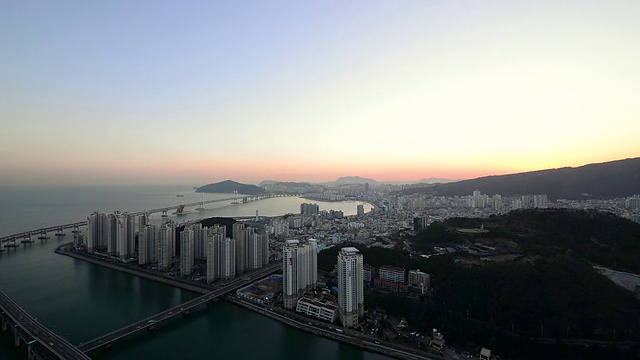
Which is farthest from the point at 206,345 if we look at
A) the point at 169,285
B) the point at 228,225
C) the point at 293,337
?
the point at 228,225

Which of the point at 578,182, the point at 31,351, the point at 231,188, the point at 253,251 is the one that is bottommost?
the point at 31,351

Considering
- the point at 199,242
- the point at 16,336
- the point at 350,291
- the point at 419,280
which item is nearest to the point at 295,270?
the point at 350,291

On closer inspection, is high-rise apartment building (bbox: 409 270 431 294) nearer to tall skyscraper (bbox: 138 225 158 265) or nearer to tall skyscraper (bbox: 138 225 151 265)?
tall skyscraper (bbox: 138 225 158 265)

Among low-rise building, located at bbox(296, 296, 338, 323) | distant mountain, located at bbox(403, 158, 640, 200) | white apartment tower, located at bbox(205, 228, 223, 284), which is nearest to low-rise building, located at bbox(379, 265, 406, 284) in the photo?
low-rise building, located at bbox(296, 296, 338, 323)

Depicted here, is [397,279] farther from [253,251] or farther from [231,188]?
[231,188]

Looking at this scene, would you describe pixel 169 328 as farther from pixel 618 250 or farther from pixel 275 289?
pixel 618 250
